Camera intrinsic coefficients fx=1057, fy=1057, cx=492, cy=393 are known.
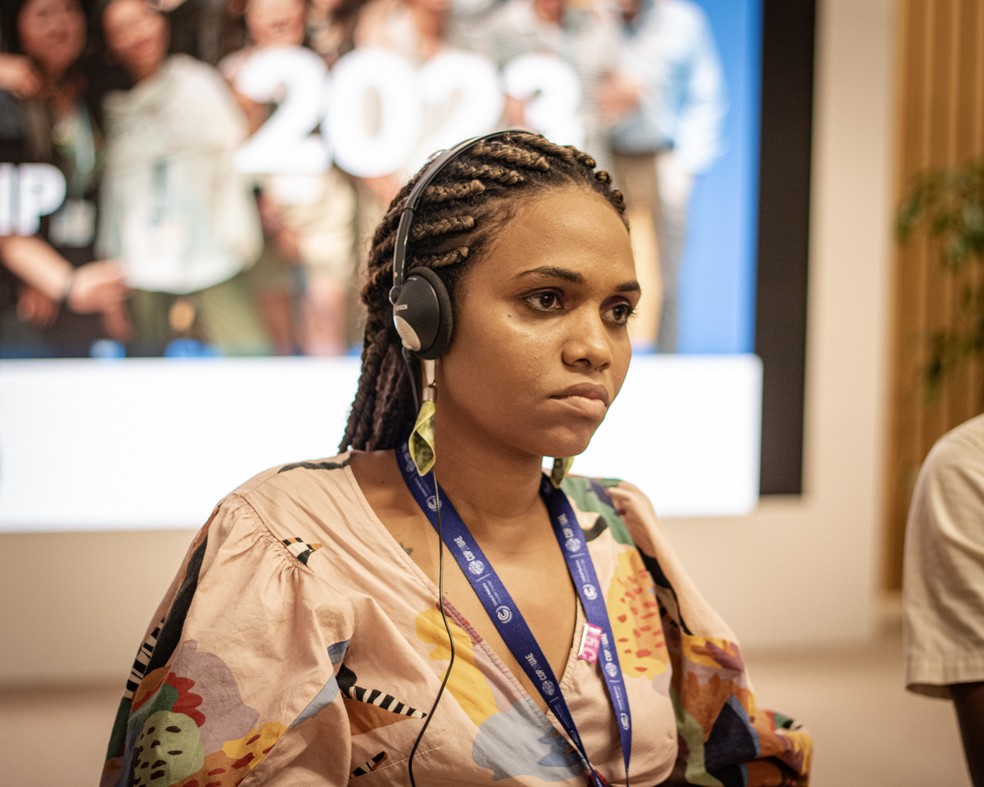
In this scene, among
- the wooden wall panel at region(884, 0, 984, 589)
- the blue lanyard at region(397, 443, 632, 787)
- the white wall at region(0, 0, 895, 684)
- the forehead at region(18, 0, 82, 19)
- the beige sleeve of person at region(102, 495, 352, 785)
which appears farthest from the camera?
the wooden wall panel at region(884, 0, 984, 589)

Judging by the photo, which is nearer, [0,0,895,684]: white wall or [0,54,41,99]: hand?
[0,54,41,99]: hand

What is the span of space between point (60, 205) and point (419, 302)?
8.89ft

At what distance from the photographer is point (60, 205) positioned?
3543 mm

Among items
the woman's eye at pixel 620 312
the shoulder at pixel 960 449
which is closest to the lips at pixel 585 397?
the woman's eye at pixel 620 312

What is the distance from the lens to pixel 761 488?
4230 millimetres

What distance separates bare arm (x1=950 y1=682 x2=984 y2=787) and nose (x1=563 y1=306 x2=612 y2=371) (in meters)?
0.72

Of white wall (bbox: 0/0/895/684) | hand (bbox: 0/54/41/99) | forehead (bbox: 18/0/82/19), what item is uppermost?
forehead (bbox: 18/0/82/19)

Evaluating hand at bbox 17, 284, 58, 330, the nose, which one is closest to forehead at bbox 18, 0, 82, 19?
hand at bbox 17, 284, 58, 330

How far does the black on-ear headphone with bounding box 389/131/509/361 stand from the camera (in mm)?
1256

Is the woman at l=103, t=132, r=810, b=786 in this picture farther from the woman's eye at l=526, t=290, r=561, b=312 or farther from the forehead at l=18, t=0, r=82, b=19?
the forehead at l=18, t=0, r=82, b=19

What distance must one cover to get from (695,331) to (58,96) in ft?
7.88

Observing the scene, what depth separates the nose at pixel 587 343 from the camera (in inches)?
48.7

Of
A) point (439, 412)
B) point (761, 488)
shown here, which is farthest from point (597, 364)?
A: point (761, 488)

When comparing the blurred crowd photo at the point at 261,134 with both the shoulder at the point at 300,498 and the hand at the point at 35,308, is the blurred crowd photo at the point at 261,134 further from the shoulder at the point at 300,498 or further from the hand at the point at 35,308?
the shoulder at the point at 300,498
